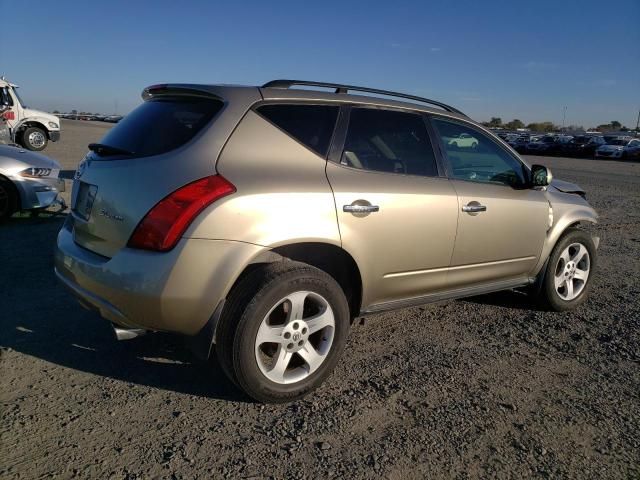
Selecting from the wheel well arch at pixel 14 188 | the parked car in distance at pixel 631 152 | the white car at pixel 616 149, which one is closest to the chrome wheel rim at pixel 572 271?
the wheel well arch at pixel 14 188

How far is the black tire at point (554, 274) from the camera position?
4.41 metres

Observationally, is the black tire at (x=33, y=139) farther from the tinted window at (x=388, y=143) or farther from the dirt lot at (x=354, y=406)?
the tinted window at (x=388, y=143)

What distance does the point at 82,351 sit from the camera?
11.1 ft

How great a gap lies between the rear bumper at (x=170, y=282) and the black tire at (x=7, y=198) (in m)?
4.60

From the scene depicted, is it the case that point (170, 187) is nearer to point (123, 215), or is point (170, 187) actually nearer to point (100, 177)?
point (123, 215)

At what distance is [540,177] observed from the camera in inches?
164

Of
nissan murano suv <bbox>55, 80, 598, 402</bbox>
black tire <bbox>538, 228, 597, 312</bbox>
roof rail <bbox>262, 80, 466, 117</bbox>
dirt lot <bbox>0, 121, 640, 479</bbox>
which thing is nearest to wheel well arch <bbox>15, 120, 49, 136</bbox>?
dirt lot <bbox>0, 121, 640, 479</bbox>

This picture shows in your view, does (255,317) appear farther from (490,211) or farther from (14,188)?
(14,188)

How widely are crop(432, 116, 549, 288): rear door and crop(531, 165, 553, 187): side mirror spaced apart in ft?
0.20

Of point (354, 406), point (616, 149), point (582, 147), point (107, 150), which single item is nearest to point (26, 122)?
point (107, 150)

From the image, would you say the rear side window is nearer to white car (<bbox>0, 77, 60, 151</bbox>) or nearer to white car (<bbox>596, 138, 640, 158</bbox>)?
white car (<bbox>0, 77, 60, 151</bbox>)

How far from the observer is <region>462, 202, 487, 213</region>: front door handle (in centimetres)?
363

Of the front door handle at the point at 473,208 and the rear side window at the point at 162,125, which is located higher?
the rear side window at the point at 162,125

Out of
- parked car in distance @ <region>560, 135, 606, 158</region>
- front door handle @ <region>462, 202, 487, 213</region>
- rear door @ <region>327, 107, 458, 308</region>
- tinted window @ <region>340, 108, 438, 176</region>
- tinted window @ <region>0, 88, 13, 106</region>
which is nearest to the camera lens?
rear door @ <region>327, 107, 458, 308</region>
